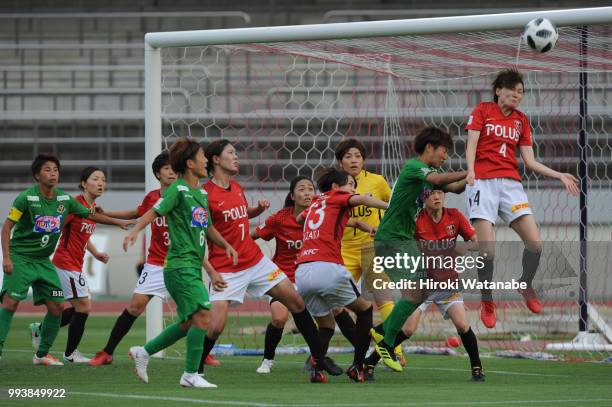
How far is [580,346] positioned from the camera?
11.6 meters

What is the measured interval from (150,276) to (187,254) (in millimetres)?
2619

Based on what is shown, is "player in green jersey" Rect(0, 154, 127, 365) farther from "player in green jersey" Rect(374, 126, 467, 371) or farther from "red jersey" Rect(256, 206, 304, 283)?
"player in green jersey" Rect(374, 126, 467, 371)

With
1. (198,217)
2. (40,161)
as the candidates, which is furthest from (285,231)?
(40,161)

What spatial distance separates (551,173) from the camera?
27.7 feet

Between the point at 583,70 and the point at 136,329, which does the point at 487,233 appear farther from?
the point at 136,329

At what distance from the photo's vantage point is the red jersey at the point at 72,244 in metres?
10.8

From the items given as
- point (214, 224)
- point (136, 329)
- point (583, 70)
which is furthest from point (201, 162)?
point (136, 329)

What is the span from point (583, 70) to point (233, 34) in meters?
3.32

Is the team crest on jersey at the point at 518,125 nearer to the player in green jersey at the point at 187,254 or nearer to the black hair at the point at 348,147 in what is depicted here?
the black hair at the point at 348,147

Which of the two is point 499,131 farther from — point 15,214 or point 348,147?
point 15,214

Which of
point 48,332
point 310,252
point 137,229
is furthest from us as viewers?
point 48,332

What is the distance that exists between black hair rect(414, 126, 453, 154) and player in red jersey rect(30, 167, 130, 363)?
3.51m

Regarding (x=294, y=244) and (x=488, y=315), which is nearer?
(x=488, y=315)

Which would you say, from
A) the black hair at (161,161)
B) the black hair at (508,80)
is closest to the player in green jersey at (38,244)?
the black hair at (161,161)
